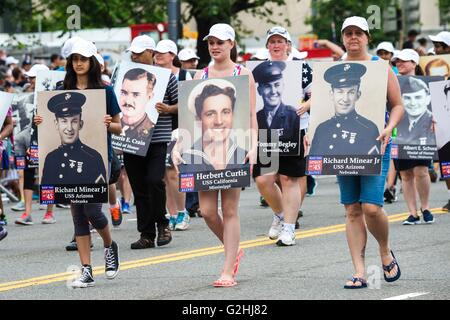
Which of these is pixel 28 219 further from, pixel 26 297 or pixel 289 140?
pixel 26 297

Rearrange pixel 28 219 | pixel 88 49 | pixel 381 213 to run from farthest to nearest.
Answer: pixel 28 219 < pixel 88 49 < pixel 381 213

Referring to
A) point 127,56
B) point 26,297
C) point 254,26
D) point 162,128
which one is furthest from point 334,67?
point 254,26

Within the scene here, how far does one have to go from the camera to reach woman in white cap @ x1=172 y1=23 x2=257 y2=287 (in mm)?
9883

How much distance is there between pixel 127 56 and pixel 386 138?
17.4 metres

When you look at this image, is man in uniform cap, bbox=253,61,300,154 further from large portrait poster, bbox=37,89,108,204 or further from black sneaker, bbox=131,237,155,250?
large portrait poster, bbox=37,89,108,204

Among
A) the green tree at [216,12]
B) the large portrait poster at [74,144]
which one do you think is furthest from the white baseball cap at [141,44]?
the green tree at [216,12]

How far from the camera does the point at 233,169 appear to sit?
32.4 ft

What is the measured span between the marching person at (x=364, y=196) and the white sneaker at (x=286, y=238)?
9.64 ft

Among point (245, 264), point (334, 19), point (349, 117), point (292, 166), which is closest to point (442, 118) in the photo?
point (292, 166)

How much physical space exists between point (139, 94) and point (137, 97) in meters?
0.04

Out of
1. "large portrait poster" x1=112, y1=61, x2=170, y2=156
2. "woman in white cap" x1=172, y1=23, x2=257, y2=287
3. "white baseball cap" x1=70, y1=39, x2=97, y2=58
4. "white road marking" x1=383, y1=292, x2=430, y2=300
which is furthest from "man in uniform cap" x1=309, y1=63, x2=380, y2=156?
"large portrait poster" x1=112, y1=61, x2=170, y2=156

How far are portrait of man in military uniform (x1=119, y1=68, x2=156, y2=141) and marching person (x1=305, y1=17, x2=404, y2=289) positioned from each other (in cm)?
386

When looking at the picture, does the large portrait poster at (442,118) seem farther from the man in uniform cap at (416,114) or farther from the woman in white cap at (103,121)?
the woman in white cap at (103,121)

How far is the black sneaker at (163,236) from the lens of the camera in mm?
13055
